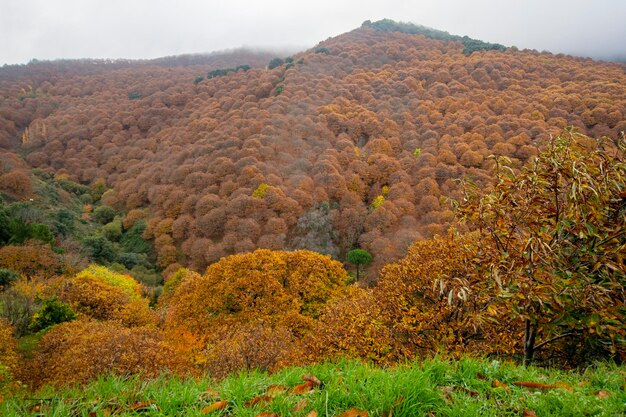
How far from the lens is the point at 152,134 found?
77062 millimetres

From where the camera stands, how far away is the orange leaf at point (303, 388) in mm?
3475

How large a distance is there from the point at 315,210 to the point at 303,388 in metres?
41.2

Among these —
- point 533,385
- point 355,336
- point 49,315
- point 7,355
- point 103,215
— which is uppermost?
point 533,385

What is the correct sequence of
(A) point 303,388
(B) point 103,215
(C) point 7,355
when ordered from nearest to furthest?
(A) point 303,388, (C) point 7,355, (B) point 103,215

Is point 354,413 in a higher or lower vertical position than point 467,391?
higher

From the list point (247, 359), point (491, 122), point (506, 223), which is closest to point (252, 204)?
point (247, 359)

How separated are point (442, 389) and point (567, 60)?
391ft

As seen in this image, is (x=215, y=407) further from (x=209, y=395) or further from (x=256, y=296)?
(x=256, y=296)

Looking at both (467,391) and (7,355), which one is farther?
(7,355)

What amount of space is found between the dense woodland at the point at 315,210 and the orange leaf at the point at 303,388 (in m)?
1.79

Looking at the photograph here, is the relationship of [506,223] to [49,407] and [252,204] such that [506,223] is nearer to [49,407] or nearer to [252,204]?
[49,407]

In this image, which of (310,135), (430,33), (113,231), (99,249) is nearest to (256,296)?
(99,249)

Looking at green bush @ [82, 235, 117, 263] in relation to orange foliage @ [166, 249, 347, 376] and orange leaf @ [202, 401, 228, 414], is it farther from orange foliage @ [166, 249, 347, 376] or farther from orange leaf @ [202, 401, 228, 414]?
orange leaf @ [202, 401, 228, 414]

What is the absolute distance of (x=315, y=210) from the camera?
44688mm
